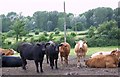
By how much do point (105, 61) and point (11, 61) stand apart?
11.5ft

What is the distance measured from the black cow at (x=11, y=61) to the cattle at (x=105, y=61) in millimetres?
2768

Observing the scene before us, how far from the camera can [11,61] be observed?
11.9m

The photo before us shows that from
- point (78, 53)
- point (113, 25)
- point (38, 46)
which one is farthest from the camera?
point (113, 25)

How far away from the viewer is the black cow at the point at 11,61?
11777 mm

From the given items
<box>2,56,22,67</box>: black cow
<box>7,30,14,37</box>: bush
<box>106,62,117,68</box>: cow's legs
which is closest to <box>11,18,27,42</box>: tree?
<box>7,30,14,37</box>: bush

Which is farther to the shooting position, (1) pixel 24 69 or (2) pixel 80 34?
(2) pixel 80 34

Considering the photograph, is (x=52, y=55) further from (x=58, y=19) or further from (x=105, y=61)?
(x=58, y=19)

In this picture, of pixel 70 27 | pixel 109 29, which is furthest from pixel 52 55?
pixel 70 27

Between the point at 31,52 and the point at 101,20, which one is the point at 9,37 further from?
the point at 31,52

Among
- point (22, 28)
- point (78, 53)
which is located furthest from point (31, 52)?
point (22, 28)

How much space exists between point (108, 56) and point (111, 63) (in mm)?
287

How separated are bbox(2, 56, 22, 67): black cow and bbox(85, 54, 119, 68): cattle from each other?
2768 mm

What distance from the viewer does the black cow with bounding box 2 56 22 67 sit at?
11.8m

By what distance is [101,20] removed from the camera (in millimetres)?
28406
